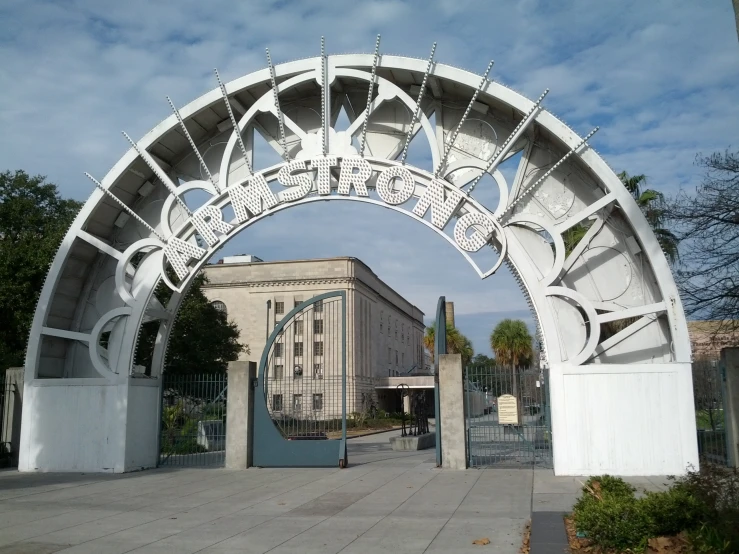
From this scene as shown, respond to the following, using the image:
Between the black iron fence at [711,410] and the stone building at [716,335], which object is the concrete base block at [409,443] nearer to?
the stone building at [716,335]

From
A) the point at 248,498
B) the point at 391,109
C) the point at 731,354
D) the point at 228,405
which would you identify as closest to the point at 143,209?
the point at 228,405

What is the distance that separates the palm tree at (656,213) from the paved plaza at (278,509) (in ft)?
30.6

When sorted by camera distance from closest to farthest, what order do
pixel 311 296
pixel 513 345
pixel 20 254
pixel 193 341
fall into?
pixel 20 254 < pixel 193 341 < pixel 513 345 < pixel 311 296

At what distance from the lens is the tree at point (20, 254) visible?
27094mm

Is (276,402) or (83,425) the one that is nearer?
(83,425)

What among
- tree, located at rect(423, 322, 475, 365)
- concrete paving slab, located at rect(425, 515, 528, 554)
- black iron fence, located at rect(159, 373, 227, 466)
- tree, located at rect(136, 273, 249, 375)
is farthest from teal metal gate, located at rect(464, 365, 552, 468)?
tree, located at rect(423, 322, 475, 365)

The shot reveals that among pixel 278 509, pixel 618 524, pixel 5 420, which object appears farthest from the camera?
pixel 5 420

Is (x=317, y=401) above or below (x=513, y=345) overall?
below

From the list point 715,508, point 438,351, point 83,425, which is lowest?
point 715,508

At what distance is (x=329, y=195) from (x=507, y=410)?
256 inches

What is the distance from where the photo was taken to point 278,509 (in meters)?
11.3

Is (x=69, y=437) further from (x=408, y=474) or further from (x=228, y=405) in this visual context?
(x=408, y=474)

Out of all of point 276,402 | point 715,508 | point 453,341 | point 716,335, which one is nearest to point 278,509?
point 715,508

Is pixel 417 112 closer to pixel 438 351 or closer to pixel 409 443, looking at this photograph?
pixel 438 351
